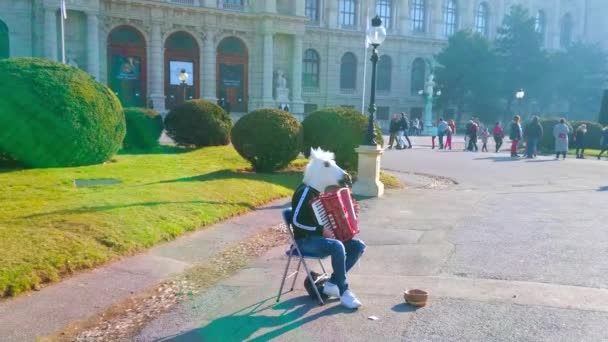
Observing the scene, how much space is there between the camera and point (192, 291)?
6.09 metres

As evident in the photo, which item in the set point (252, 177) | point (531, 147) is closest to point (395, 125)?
point (531, 147)

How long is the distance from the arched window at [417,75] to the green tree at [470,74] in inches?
204

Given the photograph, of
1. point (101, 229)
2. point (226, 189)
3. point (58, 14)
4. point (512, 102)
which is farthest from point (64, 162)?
point (512, 102)

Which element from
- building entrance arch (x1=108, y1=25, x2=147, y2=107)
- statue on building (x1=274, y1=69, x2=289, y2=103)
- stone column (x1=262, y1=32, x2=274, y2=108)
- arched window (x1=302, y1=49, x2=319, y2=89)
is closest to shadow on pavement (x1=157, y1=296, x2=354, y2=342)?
building entrance arch (x1=108, y1=25, x2=147, y2=107)

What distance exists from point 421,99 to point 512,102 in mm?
9558

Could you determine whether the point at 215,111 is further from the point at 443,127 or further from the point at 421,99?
the point at 421,99

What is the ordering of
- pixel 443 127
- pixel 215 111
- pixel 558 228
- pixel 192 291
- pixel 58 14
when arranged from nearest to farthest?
pixel 192 291 → pixel 558 228 → pixel 215 111 → pixel 443 127 → pixel 58 14

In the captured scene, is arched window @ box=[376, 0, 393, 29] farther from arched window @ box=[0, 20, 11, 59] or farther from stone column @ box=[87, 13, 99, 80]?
arched window @ box=[0, 20, 11, 59]

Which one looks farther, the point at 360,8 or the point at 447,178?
the point at 360,8

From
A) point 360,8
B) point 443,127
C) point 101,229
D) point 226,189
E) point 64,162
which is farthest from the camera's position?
point 360,8

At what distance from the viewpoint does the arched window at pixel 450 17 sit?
63.6 meters

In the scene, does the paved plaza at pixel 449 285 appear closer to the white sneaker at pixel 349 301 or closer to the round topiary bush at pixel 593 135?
the white sneaker at pixel 349 301

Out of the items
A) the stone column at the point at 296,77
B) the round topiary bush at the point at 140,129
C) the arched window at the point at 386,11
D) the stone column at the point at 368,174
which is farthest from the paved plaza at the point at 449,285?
the arched window at the point at 386,11

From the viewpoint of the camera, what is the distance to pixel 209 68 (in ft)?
156
